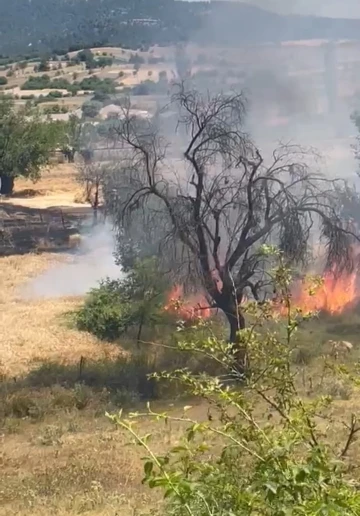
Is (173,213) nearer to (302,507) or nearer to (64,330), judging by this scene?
(64,330)

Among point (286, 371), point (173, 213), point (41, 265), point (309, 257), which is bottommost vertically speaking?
point (41, 265)

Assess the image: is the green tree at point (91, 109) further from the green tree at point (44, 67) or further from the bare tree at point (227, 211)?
the bare tree at point (227, 211)

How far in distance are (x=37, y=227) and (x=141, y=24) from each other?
40.1 meters

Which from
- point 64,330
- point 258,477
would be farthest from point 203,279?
point 258,477

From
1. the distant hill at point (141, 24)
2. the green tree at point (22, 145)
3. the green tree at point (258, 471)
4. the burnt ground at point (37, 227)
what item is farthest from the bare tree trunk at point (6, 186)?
the green tree at point (258, 471)

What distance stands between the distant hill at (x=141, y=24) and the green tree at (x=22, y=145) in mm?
8816

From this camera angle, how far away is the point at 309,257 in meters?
15.4

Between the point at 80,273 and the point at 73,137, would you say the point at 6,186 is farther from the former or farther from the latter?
the point at 80,273

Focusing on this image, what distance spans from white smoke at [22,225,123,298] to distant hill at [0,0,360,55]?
13126mm

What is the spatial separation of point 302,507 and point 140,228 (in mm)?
13847

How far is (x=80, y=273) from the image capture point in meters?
23.0

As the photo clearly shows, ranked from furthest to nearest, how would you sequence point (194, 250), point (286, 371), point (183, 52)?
1. point (183, 52)
2. point (194, 250)
3. point (286, 371)

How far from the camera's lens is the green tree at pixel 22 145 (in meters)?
33.4

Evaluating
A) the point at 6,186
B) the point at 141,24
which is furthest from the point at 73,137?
the point at 141,24
